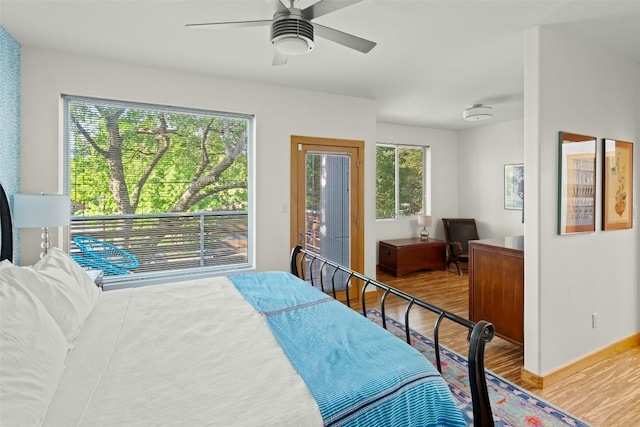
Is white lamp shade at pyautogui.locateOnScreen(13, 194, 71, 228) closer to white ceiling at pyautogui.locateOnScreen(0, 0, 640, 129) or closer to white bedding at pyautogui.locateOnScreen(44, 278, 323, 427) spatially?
white bedding at pyautogui.locateOnScreen(44, 278, 323, 427)

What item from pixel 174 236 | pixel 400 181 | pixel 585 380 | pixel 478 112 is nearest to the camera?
pixel 585 380

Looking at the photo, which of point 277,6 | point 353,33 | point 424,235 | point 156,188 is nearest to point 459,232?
point 424,235

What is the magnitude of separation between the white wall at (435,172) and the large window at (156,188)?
3000 mm

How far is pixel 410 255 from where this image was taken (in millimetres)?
5578

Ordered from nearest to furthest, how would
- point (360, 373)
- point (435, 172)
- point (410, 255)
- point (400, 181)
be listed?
point (360, 373)
point (410, 255)
point (400, 181)
point (435, 172)

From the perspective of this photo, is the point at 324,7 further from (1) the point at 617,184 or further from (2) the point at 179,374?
(1) the point at 617,184

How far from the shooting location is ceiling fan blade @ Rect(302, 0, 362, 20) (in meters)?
1.70

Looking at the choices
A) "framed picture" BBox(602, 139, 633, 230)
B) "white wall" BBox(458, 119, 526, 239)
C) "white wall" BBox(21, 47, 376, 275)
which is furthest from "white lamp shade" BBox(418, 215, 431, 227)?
"framed picture" BBox(602, 139, 633, 230)

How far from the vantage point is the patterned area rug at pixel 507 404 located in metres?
2.03

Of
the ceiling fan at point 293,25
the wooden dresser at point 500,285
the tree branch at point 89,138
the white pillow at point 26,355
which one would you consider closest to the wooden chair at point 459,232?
the wooden dresser at point 500,285

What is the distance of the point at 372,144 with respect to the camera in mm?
4406

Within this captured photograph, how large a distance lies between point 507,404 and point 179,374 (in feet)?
6.95

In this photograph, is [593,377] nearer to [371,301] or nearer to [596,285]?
[596,285]

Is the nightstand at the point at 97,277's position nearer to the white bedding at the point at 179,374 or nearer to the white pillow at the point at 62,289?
the white pillow at the point at 62,289
